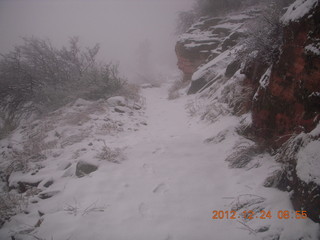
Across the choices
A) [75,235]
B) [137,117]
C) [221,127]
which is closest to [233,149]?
[221,127]

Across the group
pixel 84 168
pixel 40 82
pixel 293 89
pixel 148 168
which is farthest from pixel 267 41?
pixel 40 82

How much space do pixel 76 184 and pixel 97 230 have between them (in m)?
1.03

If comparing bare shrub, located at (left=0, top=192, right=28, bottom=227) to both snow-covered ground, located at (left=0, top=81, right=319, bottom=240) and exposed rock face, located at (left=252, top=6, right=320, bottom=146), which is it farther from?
exposed rock face, located at (left=252, top=6, right=320, bottom=146)

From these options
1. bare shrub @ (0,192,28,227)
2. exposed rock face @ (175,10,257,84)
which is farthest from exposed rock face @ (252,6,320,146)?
exposed rock face @ (175,10,257,84)

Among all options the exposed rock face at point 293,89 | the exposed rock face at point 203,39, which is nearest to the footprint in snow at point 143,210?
the exposed rock face at point 293,89

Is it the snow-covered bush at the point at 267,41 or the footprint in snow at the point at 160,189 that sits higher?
the snow-covered bush at the point at 267,41

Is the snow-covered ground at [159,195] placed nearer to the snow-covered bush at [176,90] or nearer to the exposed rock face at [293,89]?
the exposed rock face at [293,89]

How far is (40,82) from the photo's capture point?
744 cm

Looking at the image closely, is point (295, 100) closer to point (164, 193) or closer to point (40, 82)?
point (164, 193)

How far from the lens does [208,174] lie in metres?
2.38

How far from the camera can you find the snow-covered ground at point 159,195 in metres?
1.62

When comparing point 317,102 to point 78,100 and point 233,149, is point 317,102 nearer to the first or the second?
point 233,149
